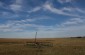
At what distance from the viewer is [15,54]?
98.9ft

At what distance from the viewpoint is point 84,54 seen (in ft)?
96.3

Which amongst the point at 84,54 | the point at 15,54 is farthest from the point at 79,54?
the point at 15,54

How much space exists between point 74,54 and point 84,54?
162 cm

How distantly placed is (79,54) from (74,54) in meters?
0.82

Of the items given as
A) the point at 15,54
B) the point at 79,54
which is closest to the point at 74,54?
the point at 79,54

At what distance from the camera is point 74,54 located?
2967 centimetres

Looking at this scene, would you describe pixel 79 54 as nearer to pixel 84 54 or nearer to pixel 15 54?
pixel 84 54

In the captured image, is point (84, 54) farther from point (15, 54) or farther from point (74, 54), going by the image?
point (15, 54)

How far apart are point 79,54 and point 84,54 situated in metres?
0.81

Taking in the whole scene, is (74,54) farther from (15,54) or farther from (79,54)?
(15,54)

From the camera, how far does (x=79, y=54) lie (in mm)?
29547
